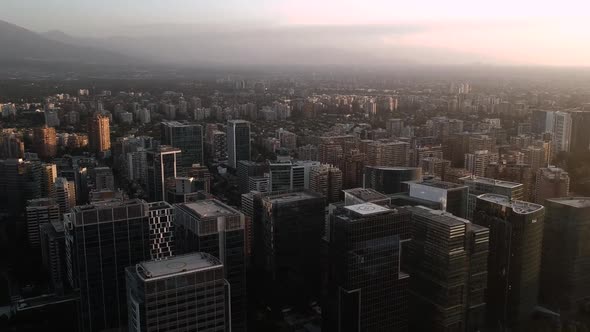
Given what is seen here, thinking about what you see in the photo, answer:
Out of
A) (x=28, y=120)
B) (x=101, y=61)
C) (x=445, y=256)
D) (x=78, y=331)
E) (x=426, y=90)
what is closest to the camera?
(x=445, y=256)

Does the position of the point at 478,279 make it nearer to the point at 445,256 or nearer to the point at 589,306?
the point at 445,256

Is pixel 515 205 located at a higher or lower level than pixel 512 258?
higher

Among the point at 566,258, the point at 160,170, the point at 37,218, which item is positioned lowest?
the point at 37,218

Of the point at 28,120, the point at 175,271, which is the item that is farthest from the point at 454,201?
the point at 28,120

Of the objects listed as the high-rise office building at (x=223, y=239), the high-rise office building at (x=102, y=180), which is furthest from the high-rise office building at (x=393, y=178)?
the high-rise office building at (x=102, y=180)

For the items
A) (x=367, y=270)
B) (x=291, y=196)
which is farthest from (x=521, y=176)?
(x=367, y=270)

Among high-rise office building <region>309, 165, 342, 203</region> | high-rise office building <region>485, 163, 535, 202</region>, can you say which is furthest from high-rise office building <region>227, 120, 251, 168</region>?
high-rise office building <region>485, 163, 535, 202</region>

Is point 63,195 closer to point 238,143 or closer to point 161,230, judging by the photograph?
point 161,230
